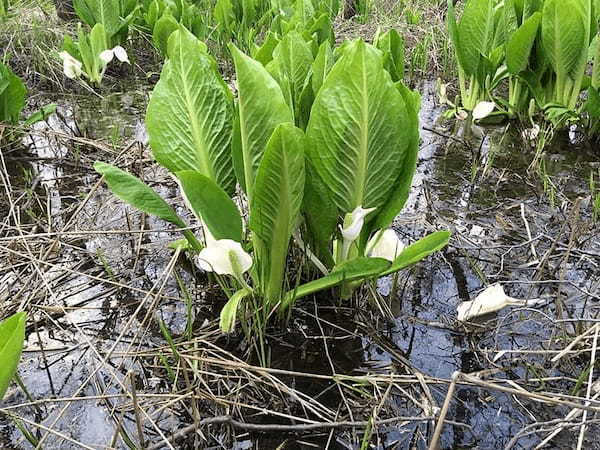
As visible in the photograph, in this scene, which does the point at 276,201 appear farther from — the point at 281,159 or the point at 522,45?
the point at 522,45

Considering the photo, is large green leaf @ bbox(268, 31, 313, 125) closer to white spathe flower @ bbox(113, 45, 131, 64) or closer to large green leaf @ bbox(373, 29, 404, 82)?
large green leaf @ bbox(373, 29, 404, 82)

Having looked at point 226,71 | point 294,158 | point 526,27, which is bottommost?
point 226,71

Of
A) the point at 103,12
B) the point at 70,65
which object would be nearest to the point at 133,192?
the point at 70,65

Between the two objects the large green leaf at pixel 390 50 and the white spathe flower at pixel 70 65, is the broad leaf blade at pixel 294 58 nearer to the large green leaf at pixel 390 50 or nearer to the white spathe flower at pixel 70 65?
the large green leaf at pixel 390 50

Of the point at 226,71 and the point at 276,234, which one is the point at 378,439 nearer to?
the point at 276,234

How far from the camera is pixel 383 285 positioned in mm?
1453

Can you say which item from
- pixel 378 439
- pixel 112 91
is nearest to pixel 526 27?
pixel 378 439

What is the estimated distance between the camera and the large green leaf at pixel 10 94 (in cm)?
213

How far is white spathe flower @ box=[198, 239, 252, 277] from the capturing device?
109 centimetres

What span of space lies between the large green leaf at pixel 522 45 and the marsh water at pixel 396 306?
557 mm

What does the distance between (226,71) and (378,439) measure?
10.1 feet

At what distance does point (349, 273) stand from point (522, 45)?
1721mm

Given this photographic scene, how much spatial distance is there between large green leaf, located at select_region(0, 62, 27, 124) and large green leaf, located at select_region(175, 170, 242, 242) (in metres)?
1.40

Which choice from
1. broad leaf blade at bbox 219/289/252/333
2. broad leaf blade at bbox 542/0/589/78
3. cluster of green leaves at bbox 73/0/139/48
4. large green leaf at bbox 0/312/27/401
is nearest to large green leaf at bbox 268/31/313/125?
broad leaf blade at bbox 219/289/252/333
